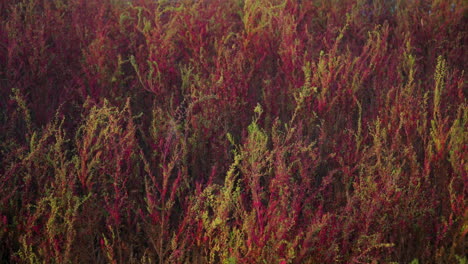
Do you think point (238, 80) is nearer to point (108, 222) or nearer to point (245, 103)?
point (245, 103)

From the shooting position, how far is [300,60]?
314cm

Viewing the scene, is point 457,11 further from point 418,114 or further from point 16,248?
point 16,248

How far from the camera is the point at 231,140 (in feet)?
7.02

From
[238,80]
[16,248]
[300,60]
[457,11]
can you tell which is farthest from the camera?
[457,11]

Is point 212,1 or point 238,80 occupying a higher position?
point 212,1

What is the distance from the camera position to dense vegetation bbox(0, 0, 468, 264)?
1830 millimetres

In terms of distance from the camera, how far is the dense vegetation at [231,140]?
1830 mm

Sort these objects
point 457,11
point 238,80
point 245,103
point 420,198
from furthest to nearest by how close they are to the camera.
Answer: point 457,11
point 238,80
point 245,103
point 420,198

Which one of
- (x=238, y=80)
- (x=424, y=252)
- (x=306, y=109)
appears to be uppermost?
(x=238, y=80)

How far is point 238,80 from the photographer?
291cm

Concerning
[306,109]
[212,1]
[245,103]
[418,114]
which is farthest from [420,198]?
[212,1]

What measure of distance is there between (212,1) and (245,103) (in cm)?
203

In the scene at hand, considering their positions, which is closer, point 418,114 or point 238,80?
point 418,114

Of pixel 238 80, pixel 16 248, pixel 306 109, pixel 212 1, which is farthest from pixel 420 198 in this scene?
pixel 212 1
